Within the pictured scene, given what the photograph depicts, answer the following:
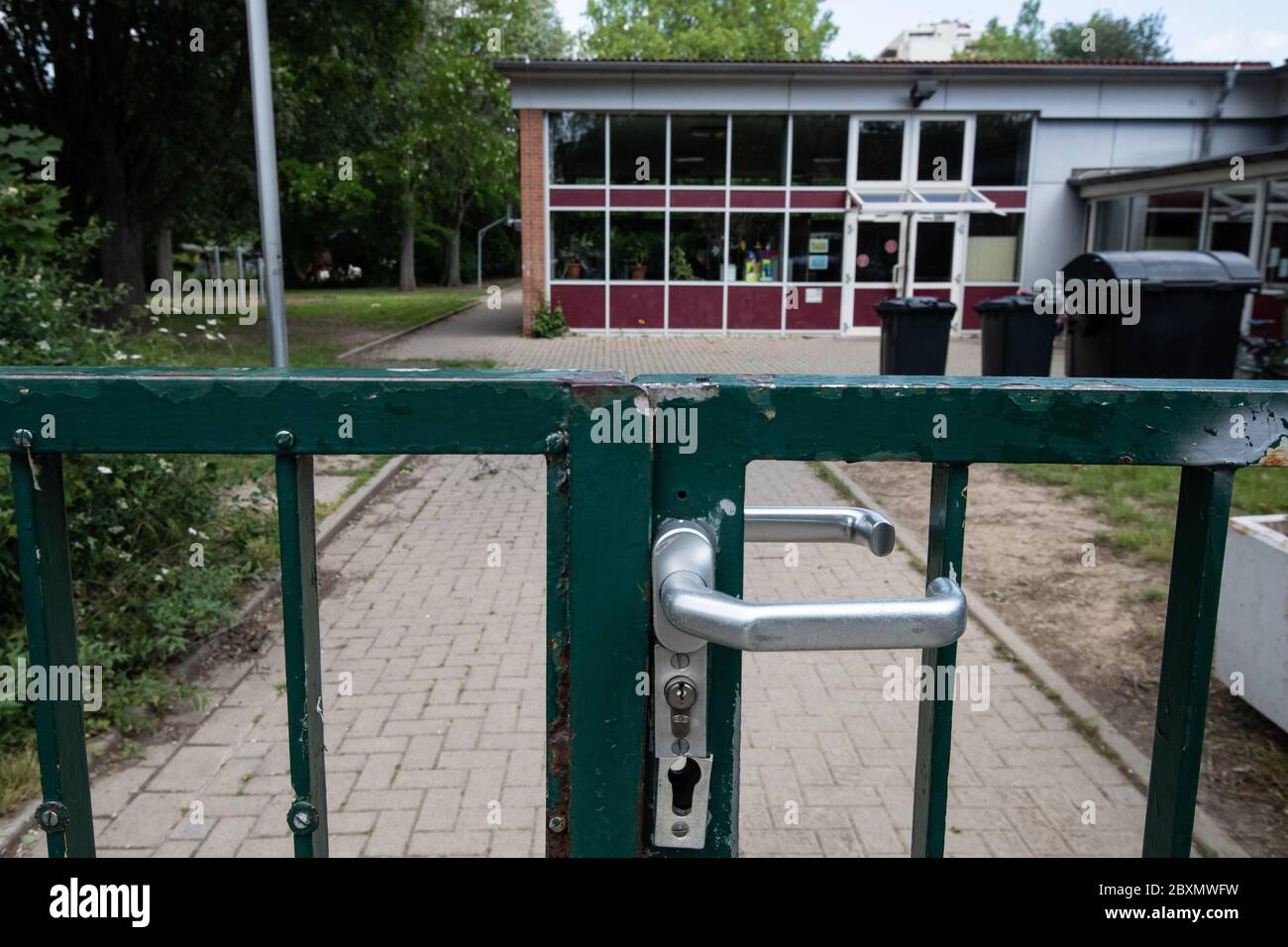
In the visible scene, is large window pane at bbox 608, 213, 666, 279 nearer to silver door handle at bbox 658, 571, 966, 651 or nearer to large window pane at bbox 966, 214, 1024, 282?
large window pane at bbox 966, 214, 1024, 282

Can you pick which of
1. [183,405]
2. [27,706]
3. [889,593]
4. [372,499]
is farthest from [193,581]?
[183,405]

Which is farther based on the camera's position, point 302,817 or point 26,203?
point 26,203

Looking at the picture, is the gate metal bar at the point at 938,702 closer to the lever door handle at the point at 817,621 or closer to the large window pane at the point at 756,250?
the lever door handle at the point at 817,621

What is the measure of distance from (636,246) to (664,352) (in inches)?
126

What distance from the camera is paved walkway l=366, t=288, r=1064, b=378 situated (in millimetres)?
16172

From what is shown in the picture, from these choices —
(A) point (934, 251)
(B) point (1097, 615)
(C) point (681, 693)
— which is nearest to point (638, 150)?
(A) point (934, 251)

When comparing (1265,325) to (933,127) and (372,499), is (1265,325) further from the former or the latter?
(372,499)

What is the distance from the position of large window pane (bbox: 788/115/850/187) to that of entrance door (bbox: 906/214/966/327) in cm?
198

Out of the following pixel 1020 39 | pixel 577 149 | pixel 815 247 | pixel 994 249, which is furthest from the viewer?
pixel 1020 39

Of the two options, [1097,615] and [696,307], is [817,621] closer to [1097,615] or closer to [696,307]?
[1097,615]

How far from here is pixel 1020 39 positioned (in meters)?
78.8

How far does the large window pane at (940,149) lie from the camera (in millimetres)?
20609

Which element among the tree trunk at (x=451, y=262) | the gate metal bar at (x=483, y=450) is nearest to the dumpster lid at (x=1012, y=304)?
the gate metal bar at (x=483, y=450)

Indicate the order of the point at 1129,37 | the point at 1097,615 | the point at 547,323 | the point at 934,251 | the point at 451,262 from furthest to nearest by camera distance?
1. the point at 1129,37
2. the point at 451,262
3. the point at 934,251
4. the point at 547,323
5. the point at 1097,615
